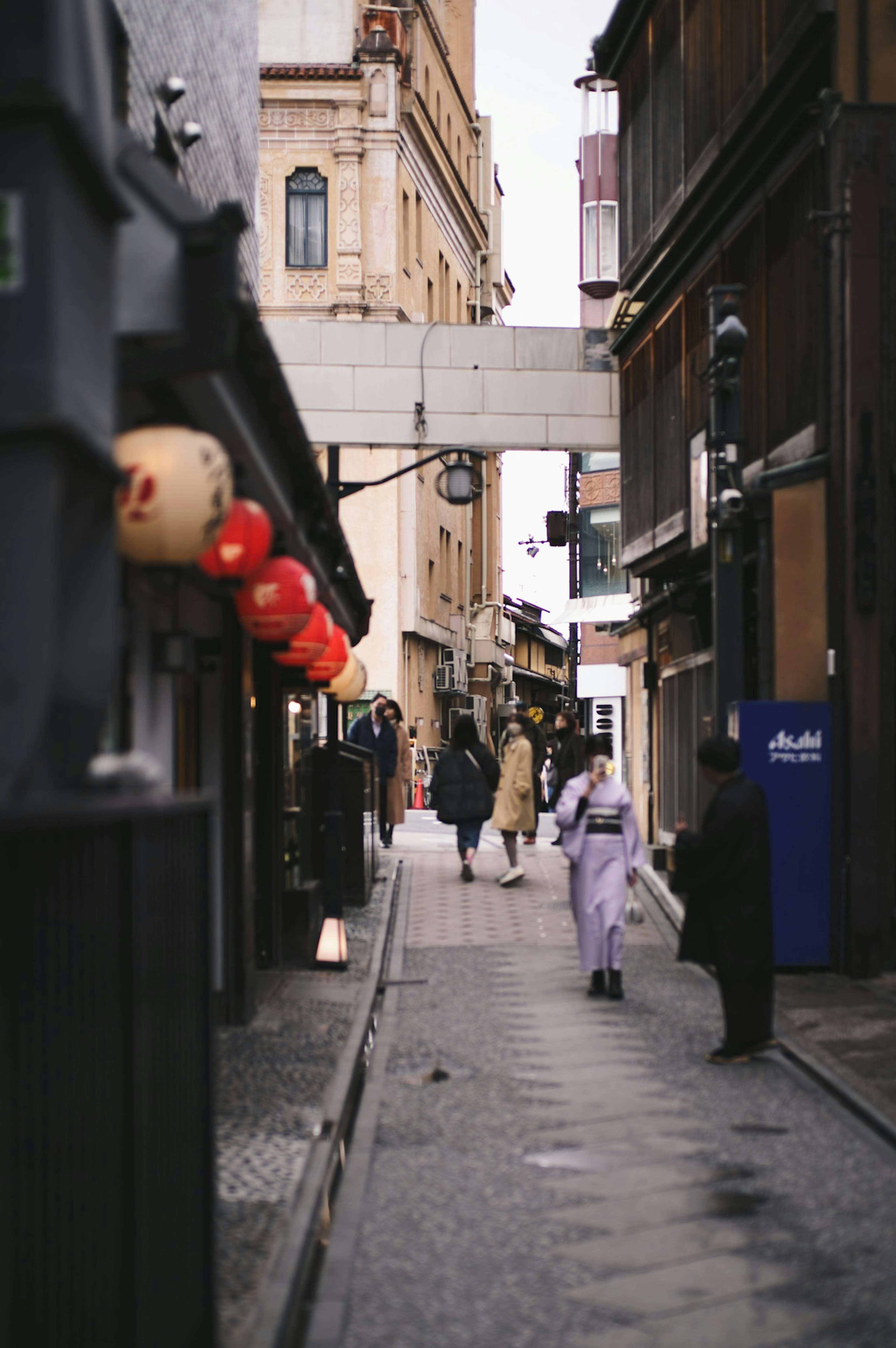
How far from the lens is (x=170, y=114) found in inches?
468

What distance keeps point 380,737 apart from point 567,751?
106 inches

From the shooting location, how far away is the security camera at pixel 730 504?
43.1 ft

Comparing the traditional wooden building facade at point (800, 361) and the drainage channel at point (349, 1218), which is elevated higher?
the traditional wooden building facade at point (800, 361)

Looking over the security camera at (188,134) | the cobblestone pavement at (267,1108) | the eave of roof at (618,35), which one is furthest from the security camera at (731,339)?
the eave of roof at (618,35)

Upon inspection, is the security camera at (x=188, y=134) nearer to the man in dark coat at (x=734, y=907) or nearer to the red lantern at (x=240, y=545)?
the red lantern at (x=240, y=545)

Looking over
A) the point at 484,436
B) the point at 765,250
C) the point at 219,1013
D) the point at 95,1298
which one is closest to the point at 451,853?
the point at 484,436

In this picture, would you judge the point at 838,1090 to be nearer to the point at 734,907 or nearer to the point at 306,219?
the point at 734,907

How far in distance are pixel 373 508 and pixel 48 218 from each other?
39.9 meters

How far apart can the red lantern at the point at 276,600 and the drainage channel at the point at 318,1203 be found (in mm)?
2612

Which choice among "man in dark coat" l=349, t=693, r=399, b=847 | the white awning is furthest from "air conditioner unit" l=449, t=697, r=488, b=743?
"man in dark coat" l=349, t=693, r=399, b=847

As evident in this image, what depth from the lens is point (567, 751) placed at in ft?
77.1

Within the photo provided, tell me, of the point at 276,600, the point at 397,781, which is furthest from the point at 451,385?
the point at 276,600

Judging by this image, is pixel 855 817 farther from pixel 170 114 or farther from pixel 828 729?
pixel 170 114

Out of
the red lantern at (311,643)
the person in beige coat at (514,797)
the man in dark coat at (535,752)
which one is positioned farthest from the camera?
the man in dark coat at (535,752)
